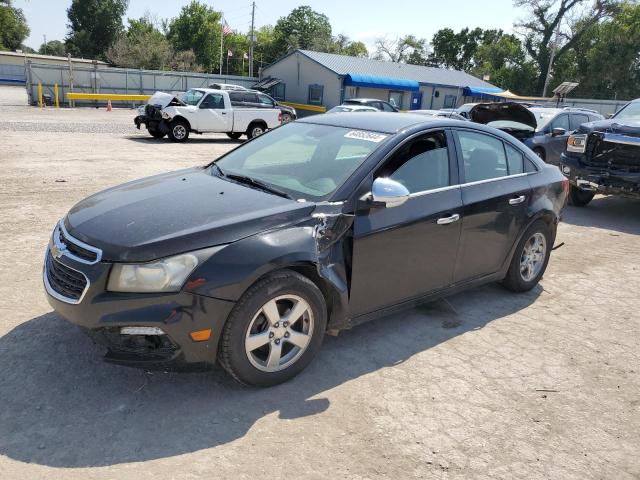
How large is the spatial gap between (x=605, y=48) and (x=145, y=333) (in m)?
57.1

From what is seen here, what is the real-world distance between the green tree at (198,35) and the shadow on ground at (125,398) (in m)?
71.0

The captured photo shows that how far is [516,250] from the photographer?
481cm

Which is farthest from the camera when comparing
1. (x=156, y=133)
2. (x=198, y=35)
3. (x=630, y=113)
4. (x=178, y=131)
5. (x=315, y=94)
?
(x=198, y=35)

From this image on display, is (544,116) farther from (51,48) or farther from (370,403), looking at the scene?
(51,48)

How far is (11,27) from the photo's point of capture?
275ft

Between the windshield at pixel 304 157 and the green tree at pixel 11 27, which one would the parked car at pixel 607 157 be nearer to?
the windshield at pixel 304 157

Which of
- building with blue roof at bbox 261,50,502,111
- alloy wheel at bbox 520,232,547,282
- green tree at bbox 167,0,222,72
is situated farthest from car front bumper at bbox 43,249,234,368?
green tree at bbox 167,0,222,72

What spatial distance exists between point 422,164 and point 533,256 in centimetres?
185

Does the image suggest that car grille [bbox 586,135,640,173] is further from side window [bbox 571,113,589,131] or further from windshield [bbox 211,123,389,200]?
windshield [bbox 211,123,389,200]

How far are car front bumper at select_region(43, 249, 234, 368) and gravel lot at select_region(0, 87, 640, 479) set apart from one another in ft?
1.15

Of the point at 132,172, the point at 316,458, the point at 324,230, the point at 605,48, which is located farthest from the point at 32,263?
the point at 605,48

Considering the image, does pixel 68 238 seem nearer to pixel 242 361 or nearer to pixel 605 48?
pixel 242 361

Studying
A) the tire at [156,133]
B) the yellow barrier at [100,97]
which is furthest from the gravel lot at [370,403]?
the yellow barrier at [100,97]

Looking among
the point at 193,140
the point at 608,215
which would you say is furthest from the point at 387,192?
the point at 193,140
